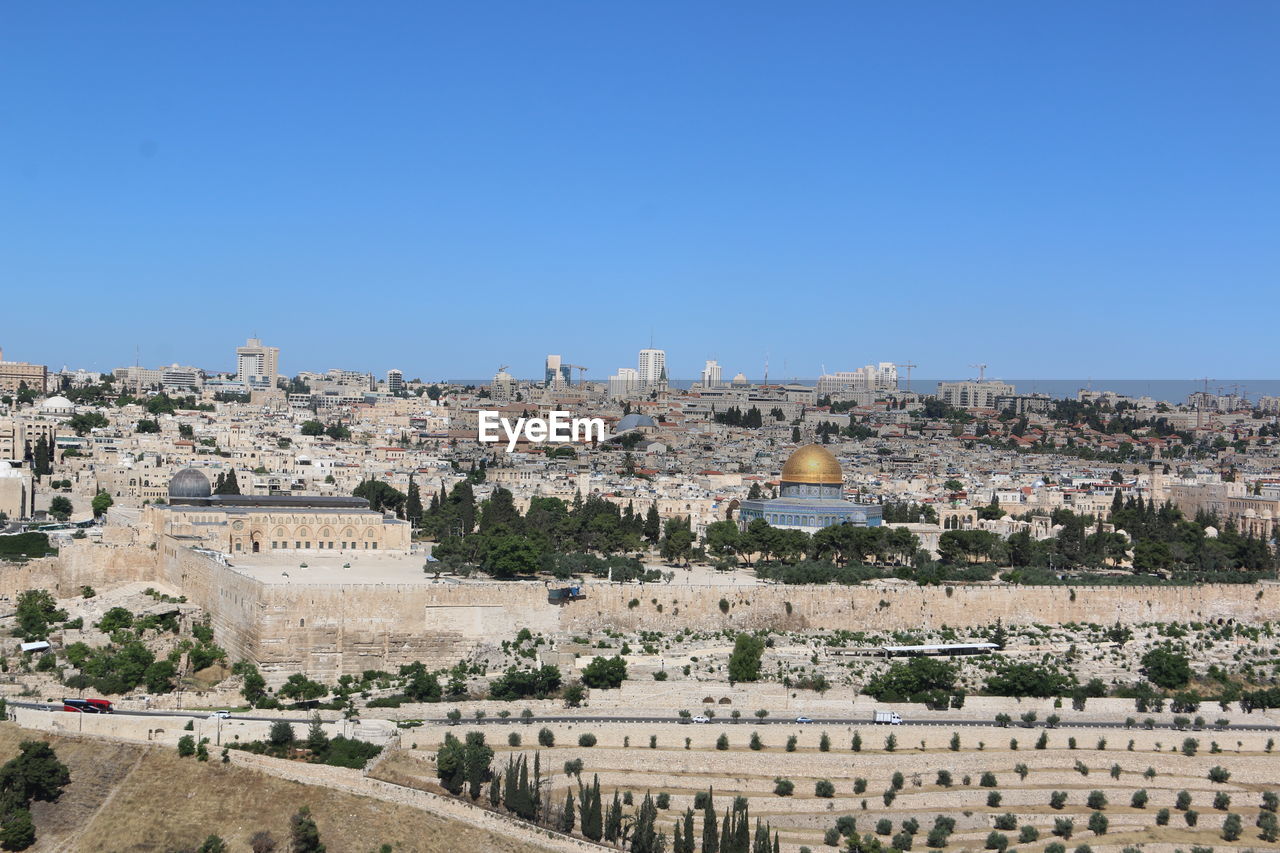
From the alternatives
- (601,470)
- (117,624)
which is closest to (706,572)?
(117,624)

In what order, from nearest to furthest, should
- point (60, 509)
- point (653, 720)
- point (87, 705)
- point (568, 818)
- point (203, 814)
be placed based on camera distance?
point (568, 818)
point (203, 814)
point (87, 705)
point (653, 720)
point (60, 509)

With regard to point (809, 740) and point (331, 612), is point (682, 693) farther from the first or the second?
point (331, 612)

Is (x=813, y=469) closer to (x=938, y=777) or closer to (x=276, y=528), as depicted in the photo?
(x=276, y=528)

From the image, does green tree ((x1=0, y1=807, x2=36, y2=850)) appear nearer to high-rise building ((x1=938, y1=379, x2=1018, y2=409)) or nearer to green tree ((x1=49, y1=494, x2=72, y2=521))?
green tree ((x1=49, y1=494, x2=72, y2=521))

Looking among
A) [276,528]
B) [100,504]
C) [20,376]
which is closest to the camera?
[276,528]

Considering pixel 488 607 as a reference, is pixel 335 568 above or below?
above

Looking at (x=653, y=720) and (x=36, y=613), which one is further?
(x=36, y=613)

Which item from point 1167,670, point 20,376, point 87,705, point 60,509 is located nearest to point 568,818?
point 87,705

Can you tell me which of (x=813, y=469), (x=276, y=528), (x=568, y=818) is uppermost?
(x=813, y=469)
